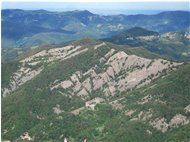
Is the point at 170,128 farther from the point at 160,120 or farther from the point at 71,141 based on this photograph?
the point at 71,141

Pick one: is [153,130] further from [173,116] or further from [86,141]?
[86,141]

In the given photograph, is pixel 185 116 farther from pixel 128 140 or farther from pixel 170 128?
pixel 128 140

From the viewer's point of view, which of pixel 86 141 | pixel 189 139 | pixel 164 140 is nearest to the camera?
pixel 189 139


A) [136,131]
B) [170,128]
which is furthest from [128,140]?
[170,128]

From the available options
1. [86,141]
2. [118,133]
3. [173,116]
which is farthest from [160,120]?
[86,141]

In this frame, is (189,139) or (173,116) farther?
(173,116)

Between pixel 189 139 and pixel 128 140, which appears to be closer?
pixel 189 139

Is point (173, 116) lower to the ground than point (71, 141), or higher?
higher

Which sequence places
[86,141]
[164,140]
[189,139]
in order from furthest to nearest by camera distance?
[86,141]
[164,140]
[189,139]
